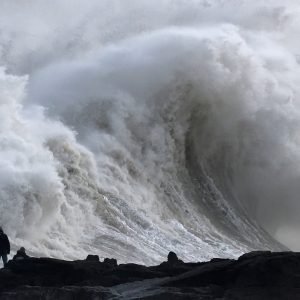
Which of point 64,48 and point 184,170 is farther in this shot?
point 64,48

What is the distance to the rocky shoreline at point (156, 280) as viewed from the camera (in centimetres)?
1035

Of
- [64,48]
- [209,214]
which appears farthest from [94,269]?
[64,48]

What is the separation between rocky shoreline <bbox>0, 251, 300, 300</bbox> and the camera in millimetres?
10352

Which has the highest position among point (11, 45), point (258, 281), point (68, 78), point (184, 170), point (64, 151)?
point (11, 45)

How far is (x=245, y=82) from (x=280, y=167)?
2.80m

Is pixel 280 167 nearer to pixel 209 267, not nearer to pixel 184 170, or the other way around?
pixel 184 170

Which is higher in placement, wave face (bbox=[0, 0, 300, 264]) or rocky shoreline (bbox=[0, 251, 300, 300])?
wave face (bbox=[0, 0, 300, 264])

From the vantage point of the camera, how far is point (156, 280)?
11344 mm

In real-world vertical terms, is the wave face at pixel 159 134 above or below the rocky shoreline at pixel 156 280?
above

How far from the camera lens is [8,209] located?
58.8ft

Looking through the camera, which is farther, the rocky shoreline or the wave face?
the wave face

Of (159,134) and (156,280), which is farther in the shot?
(159,134)

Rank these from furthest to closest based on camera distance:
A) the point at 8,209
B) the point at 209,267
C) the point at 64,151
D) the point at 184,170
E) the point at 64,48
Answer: the point at 64,48 < the point at 184,170 < the point at 64,151 < the point at 8,209 < the point at 209,267

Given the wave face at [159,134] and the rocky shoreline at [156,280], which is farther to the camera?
the wave face at [159,134]
